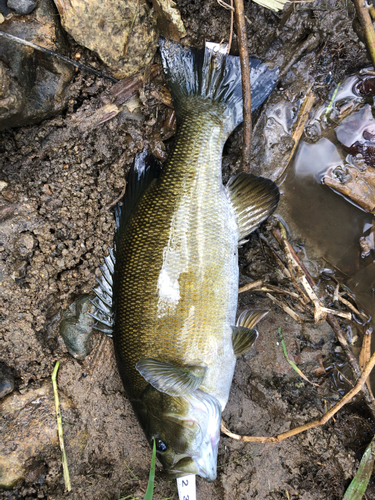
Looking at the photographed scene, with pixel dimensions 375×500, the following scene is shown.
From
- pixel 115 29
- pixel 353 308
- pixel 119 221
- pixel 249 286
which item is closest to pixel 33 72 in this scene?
pixel 115 29

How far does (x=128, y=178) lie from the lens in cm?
279

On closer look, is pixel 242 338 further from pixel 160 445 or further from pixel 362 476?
pixel 362 476

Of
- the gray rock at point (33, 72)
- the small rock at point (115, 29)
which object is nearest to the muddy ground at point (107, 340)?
the gray rock at point (33, 72)

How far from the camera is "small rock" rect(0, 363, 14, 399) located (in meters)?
2.78

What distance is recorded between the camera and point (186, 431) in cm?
235

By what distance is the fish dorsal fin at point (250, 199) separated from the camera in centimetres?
271

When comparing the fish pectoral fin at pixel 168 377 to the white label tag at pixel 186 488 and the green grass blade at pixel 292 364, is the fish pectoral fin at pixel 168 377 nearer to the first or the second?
the green grass blade at pixel 292 364

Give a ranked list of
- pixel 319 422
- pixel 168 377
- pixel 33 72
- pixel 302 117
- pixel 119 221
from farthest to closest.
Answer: pixel 302 117 → pixel 119 221 → pixel 319 422 → pixel 33 72 → pixel 168 377

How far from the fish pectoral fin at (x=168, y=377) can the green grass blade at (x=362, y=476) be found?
5.75ft

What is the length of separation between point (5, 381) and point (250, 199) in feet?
8.45

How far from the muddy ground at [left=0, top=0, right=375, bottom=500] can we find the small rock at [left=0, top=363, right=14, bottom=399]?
0.14 feet

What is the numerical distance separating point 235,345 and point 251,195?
48.4 inches

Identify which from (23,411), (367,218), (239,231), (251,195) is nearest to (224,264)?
(239,231)

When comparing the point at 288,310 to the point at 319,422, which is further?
the point at 288,310
